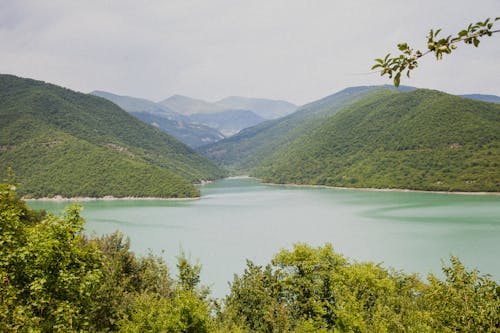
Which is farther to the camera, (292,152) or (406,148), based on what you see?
(292,152)

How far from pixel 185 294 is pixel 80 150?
114 m

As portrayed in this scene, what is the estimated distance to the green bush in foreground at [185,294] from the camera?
6379mm

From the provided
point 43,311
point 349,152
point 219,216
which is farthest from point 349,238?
point 349,152

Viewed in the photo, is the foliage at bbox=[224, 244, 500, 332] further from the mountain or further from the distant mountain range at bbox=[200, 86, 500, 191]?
the mountain

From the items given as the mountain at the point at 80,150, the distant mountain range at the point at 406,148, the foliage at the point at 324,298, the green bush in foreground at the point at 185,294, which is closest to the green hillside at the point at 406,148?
the distant mountain range at the point at 406,148

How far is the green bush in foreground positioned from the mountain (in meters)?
80.5

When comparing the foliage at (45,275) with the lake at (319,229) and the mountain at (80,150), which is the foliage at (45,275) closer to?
the lake at (319,229)

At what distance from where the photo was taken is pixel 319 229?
54031 millimetres

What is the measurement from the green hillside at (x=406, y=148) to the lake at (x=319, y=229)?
37.8 ft

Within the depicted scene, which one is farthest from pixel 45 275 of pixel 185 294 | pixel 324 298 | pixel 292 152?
pixel 292 152

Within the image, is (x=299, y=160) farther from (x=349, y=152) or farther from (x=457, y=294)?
(x=457, y=294)

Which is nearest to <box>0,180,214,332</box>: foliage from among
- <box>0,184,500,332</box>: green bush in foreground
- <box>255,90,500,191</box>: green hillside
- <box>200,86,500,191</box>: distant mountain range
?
<box>0,184,500,332</box>: green bush in foreground

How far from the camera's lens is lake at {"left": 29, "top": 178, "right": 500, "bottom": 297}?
37375 millimetres

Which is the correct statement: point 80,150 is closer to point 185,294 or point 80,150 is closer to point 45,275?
point 185,294
